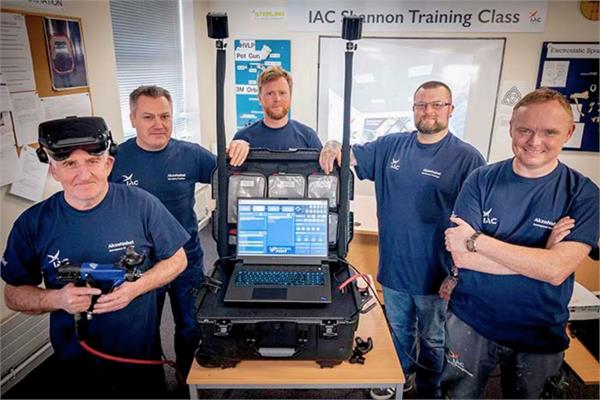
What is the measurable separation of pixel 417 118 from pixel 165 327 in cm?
219

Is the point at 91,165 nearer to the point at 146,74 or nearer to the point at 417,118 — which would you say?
the point at 417,118

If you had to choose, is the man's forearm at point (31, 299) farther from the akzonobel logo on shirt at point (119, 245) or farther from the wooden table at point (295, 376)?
the wooden table at point (295, 376)

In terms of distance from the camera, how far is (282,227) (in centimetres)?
147

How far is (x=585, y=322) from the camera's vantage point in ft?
7.31

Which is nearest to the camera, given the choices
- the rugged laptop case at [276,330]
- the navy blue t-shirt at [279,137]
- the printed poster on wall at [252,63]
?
the rugged laptop case at [276,330]

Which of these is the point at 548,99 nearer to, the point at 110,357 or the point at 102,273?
the point at 102,273

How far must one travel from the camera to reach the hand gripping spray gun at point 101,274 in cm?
122

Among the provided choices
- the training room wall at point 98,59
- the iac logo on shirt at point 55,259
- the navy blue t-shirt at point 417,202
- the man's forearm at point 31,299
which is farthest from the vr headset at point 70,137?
the navy blue t-shirt at point 417,202

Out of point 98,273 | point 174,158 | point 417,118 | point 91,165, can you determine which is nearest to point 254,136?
point 174,158

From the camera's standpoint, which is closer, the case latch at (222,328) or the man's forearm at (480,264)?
the case latch at (222,328)

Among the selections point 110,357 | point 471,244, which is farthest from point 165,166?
point 471,244

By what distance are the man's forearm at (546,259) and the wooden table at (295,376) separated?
0.55m

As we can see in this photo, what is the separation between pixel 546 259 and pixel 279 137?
1.60 metres

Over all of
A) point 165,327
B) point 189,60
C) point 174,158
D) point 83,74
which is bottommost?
point 165,327
